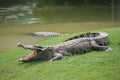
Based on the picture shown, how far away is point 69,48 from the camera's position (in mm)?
8805

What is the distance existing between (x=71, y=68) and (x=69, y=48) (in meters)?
1.40

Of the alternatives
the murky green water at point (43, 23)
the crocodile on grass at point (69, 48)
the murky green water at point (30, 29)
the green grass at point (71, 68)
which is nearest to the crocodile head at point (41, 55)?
the crocodile on grass at point (69, 48)

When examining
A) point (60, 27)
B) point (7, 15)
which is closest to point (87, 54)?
point (60, 27)

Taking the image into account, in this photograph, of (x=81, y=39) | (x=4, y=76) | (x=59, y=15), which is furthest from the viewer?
(x=59, y=15)

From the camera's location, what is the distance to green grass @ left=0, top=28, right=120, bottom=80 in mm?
6883

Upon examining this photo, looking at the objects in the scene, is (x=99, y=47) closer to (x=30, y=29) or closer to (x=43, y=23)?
(x=30, y=29)

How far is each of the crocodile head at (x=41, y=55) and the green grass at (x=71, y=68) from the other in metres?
0.13

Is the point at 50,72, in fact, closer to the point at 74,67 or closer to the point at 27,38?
the point at 74,67

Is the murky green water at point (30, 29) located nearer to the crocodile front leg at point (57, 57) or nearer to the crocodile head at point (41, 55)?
the crocodile head at point (41, 55)

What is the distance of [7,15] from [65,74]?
1612 centimetres

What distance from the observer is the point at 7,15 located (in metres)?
22.6

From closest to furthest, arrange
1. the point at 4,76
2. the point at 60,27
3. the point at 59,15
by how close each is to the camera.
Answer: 1. the point at 4,76
2. the point at 60,27
3. the point at 59,15

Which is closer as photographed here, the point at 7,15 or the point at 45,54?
the point at 45,54

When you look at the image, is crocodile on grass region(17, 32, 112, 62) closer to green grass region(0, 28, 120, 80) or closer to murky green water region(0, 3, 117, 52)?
green grass region(0, 28, 120, 80)
